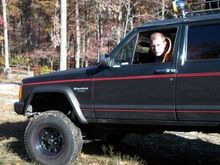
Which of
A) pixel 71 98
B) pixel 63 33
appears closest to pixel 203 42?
pixel 71 98

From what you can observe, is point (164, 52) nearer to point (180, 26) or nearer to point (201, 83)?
point (180, 26)

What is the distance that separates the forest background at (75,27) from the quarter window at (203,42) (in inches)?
1259

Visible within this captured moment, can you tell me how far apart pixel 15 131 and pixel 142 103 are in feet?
15.4

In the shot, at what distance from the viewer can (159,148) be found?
344 inches

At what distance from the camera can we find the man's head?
650 centimetres

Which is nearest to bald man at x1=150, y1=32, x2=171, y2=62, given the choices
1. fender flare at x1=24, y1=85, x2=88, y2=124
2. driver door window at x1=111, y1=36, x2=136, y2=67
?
driver door window at x1=111, y1=36, x2=136, y2=67

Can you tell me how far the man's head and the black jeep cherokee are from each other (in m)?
0.08

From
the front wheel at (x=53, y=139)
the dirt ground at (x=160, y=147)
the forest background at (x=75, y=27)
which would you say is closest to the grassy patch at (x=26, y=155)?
the dirt ground at (x=160, y=147)

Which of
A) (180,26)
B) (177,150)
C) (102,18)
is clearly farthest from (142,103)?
(102,18)

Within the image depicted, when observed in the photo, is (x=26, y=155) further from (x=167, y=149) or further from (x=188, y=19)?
(x=188, y=19)

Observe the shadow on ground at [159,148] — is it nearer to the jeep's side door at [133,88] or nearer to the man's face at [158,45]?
the jeep's side door at [133,88]

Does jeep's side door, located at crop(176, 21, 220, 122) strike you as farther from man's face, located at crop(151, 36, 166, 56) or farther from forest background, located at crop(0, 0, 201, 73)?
forest background, located at crop(0, 0, 201, 73)

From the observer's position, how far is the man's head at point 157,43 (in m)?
6.50

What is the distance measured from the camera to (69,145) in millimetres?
7004
